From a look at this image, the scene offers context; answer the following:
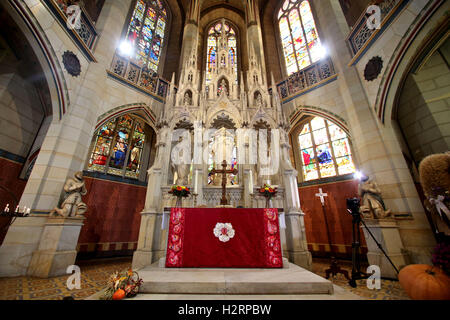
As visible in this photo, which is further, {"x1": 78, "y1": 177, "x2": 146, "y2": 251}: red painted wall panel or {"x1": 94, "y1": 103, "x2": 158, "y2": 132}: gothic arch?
{"x1": 78, "y1": 177, "x2": 146, "y2": 251}: red painted wall panel

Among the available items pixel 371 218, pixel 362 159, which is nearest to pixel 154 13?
pixel 362 159

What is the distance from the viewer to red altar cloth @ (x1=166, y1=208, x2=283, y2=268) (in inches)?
144

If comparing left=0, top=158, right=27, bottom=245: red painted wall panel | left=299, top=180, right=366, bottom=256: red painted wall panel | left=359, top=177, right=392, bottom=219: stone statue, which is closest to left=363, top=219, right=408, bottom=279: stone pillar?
left=359, top=177, right=392, bottom=219: stone statue

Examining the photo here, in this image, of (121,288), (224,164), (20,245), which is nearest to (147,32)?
(224,164)

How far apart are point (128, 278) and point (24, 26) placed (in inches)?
264

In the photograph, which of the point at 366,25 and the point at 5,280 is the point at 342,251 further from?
the point at 5,280

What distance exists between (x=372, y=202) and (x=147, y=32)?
44.7ft

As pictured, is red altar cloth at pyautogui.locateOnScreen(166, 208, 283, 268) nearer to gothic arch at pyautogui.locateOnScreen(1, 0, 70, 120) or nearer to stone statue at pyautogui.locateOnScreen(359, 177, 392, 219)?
stone statue at pyautogui.locateOnScreen(359, 177, 392, 219)

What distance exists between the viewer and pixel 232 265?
3615 mm

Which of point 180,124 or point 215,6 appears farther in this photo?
point 215,6

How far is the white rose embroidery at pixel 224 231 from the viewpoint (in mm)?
3744

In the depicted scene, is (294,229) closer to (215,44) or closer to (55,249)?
(55,249)

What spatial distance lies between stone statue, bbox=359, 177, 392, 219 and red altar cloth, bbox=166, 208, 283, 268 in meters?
2.98

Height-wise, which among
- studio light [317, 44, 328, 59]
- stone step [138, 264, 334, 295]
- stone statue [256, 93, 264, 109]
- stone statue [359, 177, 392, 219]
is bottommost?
stone step [138, 264, 334, 295]
